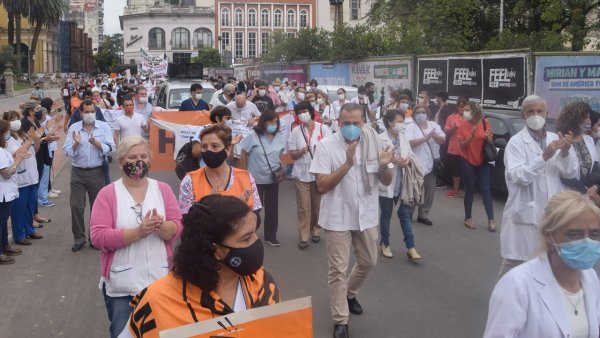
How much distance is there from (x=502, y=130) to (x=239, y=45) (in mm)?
100101

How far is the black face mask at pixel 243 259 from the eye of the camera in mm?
2555

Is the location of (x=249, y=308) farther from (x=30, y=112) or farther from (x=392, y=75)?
(x=392, y=75)

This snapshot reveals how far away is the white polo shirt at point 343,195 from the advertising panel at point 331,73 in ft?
62.2

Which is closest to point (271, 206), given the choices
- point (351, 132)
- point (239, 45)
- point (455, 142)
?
point (351, 132)

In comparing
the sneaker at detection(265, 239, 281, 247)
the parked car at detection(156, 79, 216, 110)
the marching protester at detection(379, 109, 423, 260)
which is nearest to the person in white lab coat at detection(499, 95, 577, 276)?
the marching protester at detection(379, 109, 423, 260)

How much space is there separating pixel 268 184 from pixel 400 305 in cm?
282

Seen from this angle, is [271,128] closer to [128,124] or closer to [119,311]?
[128,124]

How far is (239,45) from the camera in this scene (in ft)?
357

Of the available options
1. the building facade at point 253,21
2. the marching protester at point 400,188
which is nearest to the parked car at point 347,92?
the marching protester at point 400,188

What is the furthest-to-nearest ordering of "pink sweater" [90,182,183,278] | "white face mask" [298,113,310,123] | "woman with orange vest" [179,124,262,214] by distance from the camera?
1. "white face mask" [298,113,310,123]
2. "woman with orange vest" [179,124,262,214]
3. "pink sweater" [90,182,183,278]

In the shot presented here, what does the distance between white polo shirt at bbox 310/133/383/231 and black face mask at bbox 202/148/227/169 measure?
81 cm

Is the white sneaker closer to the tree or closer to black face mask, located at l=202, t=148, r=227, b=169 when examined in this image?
black face mask, located at l=202, t=148, r=227, b=169

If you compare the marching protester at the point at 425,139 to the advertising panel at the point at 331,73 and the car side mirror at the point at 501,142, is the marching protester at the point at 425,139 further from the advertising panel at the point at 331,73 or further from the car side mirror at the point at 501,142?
the advertising panel at the point at 331,73

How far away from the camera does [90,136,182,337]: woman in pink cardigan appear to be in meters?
3.80
